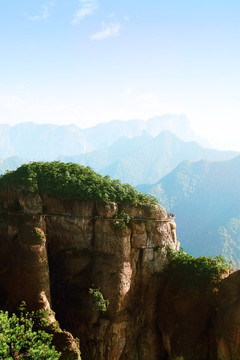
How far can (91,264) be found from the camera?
979 inches

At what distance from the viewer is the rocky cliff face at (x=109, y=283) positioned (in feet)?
72.6

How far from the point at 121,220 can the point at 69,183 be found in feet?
17.0

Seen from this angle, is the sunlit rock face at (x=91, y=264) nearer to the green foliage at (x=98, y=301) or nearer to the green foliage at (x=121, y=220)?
Result: the green foliage at (x=121, y=220)

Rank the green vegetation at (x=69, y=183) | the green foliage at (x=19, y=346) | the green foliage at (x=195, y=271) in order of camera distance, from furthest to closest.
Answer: the green vegetation at (x=69, y=183), the green foliage at (x=195, y=271), the green foliage at (x=19, y=346)

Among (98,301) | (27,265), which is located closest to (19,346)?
(27,265)

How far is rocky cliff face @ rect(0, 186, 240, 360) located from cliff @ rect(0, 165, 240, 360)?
0.07m

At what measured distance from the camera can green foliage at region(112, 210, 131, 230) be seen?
81.1 feet

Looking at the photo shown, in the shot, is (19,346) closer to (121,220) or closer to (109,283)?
(109,283)

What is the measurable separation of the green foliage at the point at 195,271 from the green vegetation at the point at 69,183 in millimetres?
5436

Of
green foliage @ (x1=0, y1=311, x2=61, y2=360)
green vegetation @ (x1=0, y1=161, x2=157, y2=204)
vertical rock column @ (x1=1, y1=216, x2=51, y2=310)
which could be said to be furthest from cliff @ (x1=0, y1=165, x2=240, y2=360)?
green foliage @ (x1=0, y1=311, x2=61, y2=360)

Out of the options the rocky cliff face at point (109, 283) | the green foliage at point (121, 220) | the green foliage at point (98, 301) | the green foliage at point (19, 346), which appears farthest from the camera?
the green foliage at point (121, 220)

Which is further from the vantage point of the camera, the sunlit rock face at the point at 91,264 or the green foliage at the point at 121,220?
the green foliage at the point at 121,220

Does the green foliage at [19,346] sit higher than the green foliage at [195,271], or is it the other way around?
the green foliage at [195,271]

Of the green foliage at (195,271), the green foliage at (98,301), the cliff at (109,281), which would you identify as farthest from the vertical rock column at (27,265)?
the green foliage at (195,271)
